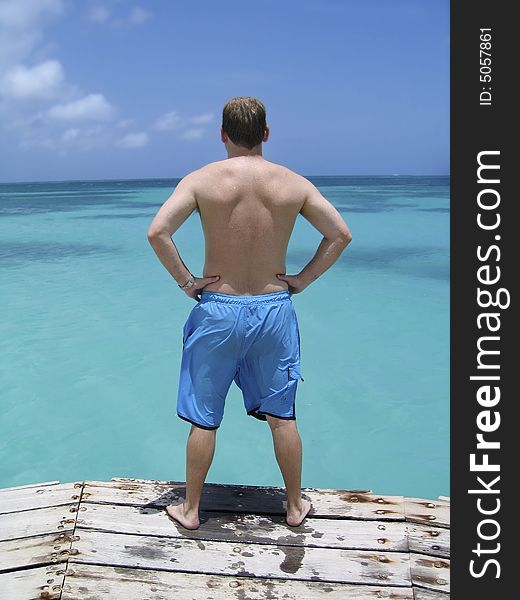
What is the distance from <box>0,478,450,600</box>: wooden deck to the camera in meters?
2.27

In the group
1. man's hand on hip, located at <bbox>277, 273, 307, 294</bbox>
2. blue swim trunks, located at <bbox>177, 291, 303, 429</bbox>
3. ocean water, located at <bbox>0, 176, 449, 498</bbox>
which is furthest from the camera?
ocean water, located at <bbox>0, 176, 449, 498</bbox>

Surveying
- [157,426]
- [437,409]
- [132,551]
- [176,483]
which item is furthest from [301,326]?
[132,551]

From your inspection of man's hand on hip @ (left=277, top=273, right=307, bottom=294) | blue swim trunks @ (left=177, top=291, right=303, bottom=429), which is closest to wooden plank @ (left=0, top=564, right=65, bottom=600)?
blue swim trunks @ (left=177, top=291, right=303, bottom=429)

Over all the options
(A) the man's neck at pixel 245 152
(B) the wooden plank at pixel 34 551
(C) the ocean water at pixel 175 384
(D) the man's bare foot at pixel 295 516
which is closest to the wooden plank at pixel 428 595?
(D) the man's bare foot at pixel 295 516

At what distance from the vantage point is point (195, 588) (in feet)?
7.45

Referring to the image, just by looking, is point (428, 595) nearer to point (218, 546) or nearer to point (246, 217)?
point (218, 546)

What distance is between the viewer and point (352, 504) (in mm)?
2848

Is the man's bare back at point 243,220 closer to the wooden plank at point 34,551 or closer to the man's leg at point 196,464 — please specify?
the man's leg at point 196,464

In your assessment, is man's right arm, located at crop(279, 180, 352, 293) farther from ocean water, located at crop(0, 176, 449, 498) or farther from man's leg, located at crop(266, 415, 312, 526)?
ocean water, located at crop(0, 176, 449, 498)

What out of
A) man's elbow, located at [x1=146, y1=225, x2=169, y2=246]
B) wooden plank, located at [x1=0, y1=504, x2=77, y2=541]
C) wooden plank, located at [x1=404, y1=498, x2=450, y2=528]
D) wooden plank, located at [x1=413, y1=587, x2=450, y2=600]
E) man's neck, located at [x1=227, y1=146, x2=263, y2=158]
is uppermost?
man's neck, located at [x1=227, y1=146, x2=263, y2=158]

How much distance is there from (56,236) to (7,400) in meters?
14.1

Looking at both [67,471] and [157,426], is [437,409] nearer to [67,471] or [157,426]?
[157,426]

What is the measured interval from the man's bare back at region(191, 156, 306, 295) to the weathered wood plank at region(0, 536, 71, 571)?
1170mm

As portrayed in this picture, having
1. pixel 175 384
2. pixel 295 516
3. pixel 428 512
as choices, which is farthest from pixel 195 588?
pixel 175 384
